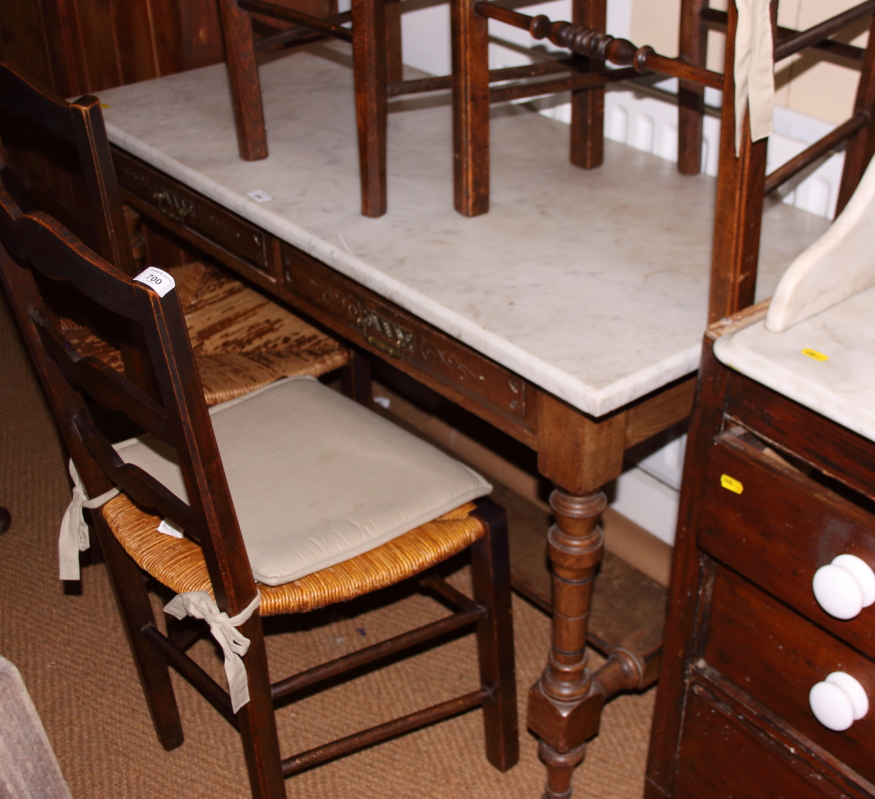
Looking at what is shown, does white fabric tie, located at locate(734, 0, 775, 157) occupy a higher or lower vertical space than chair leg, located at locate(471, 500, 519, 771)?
higher

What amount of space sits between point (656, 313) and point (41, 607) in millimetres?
1322

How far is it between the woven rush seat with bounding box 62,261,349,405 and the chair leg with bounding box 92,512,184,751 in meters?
0.34

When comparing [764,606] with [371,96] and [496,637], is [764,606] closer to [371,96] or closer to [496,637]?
[496,637]

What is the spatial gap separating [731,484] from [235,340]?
3.40 feet

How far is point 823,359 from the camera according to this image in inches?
37.8

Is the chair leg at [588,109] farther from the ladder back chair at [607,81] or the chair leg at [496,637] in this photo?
the chair leg at [496,637]

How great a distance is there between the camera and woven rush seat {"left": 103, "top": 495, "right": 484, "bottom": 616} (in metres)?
1.21

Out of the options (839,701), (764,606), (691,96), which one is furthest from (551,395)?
(691,96)

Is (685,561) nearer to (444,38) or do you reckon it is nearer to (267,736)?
(267,736)

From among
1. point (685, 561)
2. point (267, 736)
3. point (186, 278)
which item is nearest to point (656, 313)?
point (685, 561)

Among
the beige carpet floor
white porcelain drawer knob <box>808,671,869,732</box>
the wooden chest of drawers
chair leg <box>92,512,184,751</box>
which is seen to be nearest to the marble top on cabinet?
the wooden chest of drawers

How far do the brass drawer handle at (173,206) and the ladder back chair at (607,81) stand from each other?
51cm

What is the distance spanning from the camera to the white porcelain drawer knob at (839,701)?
102cm

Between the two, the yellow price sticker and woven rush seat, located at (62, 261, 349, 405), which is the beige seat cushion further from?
the yellow price sticker
